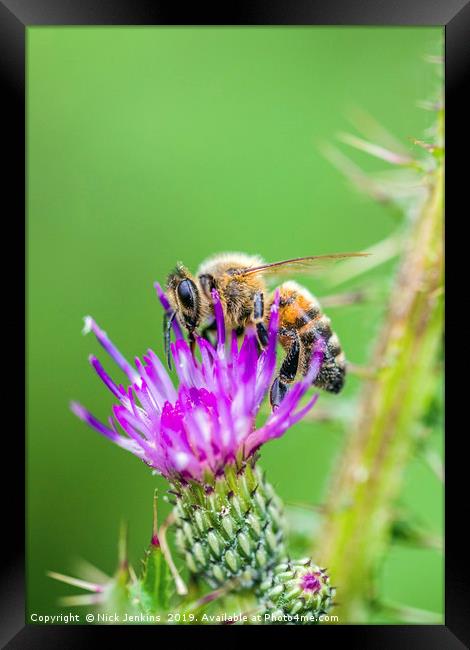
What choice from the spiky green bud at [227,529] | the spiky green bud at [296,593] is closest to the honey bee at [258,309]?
the spiky green bud at [227,529]

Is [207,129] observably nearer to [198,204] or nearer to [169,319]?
[198,204]

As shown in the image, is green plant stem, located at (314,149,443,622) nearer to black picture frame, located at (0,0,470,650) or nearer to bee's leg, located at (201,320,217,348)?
black picture frame, located at (0,0,470,650)

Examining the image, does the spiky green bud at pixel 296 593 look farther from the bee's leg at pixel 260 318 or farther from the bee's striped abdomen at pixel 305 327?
the bee's leg at pixel 260 318

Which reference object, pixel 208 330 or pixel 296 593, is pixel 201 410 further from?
pixel 296 593

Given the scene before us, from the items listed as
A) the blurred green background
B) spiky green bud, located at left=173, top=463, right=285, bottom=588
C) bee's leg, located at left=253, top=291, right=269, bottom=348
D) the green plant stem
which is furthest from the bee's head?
the blurred green background

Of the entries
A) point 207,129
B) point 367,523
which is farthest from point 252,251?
point 367,523

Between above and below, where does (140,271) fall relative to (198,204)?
below
